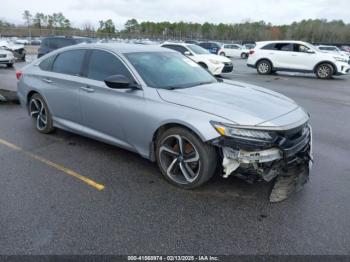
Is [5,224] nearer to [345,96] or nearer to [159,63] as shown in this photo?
[159,63]

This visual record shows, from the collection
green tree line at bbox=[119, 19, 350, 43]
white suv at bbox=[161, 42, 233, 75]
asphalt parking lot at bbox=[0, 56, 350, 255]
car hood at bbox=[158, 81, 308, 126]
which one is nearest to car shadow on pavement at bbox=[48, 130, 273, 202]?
asphalt parking lot at bbox=[0, 56, 350, 255]

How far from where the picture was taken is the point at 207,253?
8.36ft

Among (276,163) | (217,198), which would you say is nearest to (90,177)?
(217,198)

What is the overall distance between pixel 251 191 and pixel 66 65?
343 centimetres

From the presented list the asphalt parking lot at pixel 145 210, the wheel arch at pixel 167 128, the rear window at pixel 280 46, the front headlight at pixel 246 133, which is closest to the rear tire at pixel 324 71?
the rear window at pixel 280 46

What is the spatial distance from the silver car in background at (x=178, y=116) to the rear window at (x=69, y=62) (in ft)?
0.07

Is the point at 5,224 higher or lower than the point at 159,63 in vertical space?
lower

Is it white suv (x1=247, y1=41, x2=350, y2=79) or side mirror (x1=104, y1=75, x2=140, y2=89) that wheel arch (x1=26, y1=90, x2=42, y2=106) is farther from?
white suv (x1=247, y1=41, x2=350, y2=79)

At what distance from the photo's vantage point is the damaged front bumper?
308 centimetres

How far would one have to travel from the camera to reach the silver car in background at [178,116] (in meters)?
3.14

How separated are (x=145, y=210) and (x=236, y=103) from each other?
1.54m

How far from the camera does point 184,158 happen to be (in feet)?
11.6

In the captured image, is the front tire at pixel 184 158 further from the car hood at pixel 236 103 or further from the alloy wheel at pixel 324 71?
the alloy wheel at pixel 324 71

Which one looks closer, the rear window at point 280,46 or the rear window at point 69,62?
the rear window at point 69,62
